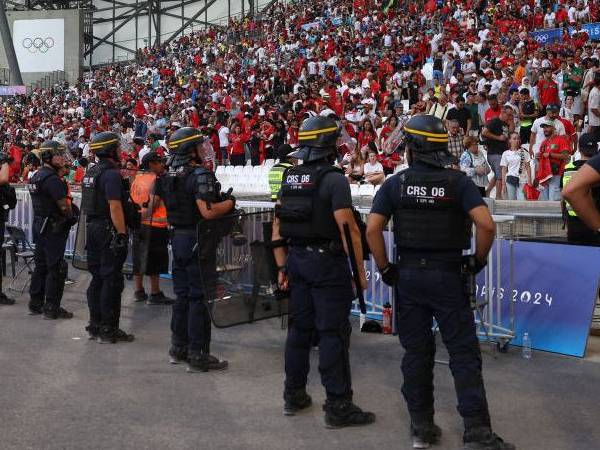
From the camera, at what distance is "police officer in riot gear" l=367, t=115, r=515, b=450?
4594 millimetres

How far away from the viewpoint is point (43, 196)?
873cm

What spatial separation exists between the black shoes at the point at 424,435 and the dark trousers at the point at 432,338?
42mm

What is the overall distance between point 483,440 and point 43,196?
5.74 meters

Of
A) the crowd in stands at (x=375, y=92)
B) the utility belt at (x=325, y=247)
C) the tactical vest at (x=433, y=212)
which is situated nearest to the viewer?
the tactical vest at (x=433, y=212)

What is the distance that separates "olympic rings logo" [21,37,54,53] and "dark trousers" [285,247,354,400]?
50.8m

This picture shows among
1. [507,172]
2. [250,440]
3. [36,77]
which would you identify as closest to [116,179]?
[250,440]

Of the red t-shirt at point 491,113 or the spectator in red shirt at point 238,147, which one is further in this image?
the spectator in red shirt at point 238,147

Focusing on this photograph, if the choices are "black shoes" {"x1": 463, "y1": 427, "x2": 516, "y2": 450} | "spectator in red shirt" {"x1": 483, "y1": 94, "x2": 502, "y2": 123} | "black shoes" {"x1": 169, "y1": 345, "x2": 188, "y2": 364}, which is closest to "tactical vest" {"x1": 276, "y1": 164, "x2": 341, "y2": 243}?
"black shoes" {"x1": 463, "y1": 427, "x2": 516, "y2": 450}

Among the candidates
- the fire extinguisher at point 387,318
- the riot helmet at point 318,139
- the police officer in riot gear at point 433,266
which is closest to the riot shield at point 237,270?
the fire extinguisher at point 387,318

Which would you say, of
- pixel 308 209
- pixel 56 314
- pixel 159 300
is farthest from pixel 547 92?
pixel 308 209

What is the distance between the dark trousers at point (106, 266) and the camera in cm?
757

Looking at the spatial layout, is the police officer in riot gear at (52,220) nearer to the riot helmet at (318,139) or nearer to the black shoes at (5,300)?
the black shoes at (5,300)

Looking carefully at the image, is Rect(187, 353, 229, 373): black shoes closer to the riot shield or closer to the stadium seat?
the riot shield

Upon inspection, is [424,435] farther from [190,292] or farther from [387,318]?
[387,318]
